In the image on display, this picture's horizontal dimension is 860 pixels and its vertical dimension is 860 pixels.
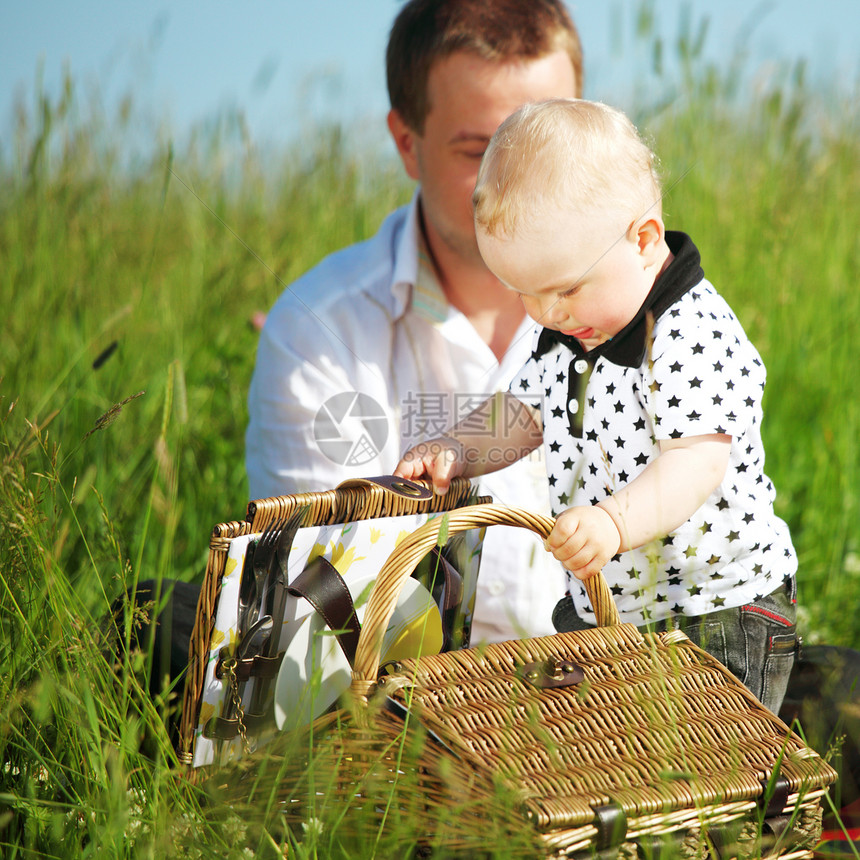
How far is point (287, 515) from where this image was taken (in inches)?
47.2

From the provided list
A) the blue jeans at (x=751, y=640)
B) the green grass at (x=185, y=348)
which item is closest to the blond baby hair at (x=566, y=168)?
the green grass at (x=185, y=348)

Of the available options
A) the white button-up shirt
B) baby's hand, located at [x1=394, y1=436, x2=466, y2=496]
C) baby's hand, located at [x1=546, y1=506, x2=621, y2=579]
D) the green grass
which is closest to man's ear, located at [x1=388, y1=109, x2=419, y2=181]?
the white button-up shirt

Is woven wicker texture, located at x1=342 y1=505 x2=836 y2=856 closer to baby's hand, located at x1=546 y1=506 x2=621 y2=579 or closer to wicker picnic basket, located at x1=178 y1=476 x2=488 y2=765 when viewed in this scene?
baby's hand, located at x1=546 y1=506 x2=621 y2=579

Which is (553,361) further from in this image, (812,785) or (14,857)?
(14,857)

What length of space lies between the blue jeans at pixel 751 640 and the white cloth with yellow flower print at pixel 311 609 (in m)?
0.33

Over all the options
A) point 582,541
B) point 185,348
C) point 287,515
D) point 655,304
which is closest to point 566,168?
point 655,304

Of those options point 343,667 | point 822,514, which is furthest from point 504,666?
point 822,514

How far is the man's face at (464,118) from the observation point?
1779 mm

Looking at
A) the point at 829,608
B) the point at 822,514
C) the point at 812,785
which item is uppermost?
the point at 812,785

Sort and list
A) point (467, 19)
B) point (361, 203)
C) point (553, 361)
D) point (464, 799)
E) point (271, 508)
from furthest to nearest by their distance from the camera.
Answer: point (361, 203)
point (467, 19)
point (553, 361)
point (271, 508)
point (464, 799)

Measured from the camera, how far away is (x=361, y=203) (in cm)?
300

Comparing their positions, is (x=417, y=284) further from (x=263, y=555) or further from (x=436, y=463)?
(x=263, y=555)

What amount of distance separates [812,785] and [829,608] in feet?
3.67

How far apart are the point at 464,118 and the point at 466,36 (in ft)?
0.62
